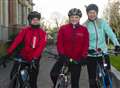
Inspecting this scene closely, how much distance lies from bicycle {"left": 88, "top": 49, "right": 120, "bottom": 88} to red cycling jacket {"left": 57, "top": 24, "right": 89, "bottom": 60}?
1.79 feet

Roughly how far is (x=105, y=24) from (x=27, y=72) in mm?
1802

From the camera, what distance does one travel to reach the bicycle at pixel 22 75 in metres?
8.79

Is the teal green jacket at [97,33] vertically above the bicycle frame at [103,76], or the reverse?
the teal green jacket at [97,33]

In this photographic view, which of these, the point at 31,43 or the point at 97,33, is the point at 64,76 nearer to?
the point at 31,43

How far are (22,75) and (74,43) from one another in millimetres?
1179

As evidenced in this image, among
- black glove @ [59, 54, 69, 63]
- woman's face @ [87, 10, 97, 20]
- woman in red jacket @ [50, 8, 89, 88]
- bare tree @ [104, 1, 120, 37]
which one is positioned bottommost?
black glove @ [59, 54, 69, 63]

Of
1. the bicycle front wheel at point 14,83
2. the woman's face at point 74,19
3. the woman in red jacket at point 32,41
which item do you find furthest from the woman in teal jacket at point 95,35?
the bicycle front wheel at point 14,83

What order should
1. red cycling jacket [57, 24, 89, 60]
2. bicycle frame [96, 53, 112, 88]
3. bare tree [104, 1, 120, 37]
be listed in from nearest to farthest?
red cycling jacket [57, 24, 89, 60]
bicycle frame [96, 53, 112, 88]
bare tree [104, 1, 120, 37]

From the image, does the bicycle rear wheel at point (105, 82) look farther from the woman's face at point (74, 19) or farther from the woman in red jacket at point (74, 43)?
the woman's face at point (74, 19)

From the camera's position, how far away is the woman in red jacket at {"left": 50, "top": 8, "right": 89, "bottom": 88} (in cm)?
855

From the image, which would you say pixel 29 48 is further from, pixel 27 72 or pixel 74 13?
pixel 74 13

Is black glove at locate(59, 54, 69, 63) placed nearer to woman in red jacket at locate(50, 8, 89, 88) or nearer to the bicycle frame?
woman in red jacket at locate(50, 8, 89, 88)

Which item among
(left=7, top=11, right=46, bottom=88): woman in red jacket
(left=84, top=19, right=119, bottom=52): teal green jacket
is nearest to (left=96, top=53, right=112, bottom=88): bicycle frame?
(left=84, top=19, right=119, bottom=52): teal green jacket

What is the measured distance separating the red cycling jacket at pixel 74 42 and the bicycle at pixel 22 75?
2.56ft
